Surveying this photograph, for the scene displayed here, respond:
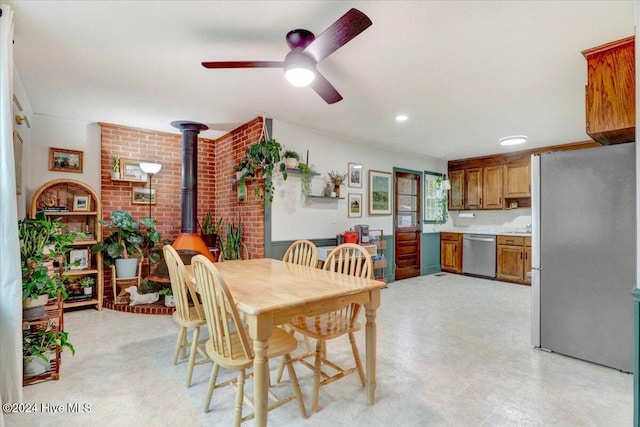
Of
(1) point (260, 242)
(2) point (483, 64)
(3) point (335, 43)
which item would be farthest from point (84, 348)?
(2) point (483, 64)

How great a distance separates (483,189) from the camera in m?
5.96

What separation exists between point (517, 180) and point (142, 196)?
19.8 ft

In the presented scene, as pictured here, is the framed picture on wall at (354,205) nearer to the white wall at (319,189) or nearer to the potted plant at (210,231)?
the white wall at (319,189)

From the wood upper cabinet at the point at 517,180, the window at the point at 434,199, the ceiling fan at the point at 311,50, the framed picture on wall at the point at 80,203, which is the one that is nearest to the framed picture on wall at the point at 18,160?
the framed picture on wall at the point at 80,203

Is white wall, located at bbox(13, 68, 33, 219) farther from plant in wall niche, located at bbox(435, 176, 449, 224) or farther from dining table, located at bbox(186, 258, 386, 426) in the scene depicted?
plant in wall niche, located at bbox(435, 176, 449, 224)

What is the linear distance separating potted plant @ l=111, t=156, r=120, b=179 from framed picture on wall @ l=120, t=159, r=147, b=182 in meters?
0.05

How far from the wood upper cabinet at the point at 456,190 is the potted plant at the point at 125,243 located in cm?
541

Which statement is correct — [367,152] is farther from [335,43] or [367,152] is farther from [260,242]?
[335,43]

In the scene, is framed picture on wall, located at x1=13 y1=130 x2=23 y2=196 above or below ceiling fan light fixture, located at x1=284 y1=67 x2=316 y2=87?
below

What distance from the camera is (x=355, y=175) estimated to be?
4848 mm

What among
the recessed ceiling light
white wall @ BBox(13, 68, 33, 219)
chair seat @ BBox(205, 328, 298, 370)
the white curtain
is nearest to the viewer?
chair seat @ BBox(205, 328, 298, 370)

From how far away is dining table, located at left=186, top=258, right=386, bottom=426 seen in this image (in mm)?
1435

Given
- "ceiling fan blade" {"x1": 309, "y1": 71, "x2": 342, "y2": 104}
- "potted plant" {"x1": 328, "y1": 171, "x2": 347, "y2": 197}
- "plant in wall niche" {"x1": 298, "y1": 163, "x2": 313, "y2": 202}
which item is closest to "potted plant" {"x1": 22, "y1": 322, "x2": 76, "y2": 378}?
"ceiling fan blade" {"x1": 309, "y1": 71, "x2": 342, "y2": 104}

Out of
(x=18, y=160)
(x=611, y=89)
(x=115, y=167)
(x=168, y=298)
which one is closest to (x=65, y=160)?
(x=115, y=167)
